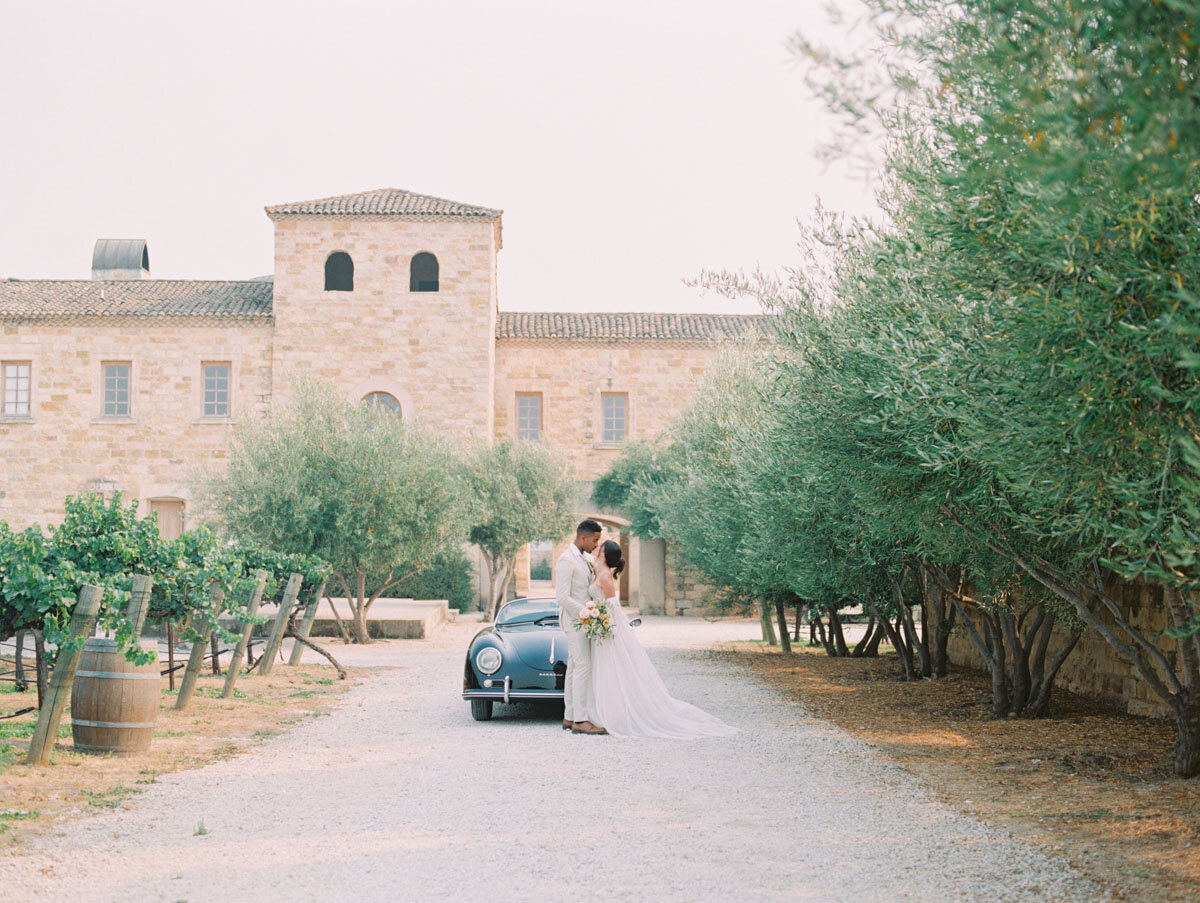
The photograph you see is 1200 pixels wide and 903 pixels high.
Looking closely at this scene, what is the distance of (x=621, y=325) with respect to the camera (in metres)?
33.8

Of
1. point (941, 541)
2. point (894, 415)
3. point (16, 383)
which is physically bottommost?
point (941, 541)

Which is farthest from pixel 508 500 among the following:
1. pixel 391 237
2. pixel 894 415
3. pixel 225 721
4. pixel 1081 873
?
pixel 1081 873

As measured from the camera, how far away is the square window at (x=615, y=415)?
33.5 m

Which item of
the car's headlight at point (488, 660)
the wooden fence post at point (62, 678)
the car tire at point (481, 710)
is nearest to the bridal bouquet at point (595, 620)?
the car's headlight at point (488, 660)

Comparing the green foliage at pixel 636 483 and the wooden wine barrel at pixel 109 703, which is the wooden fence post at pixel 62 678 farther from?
the green foliage at pixel 636 483

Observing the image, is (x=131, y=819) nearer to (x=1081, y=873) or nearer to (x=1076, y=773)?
(x=1081, y=873)

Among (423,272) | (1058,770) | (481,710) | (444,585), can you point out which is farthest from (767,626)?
(423,272)

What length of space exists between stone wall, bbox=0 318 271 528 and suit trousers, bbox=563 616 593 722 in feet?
78.4

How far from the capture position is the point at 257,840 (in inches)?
212

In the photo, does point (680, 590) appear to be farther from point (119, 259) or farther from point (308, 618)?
point (119, 259)

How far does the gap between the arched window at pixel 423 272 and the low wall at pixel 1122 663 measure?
74.2 ft

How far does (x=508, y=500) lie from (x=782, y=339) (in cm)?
1868

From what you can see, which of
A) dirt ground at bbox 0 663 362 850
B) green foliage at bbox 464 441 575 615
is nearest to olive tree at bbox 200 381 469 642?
dirt ground at bbox 0 663 362 850

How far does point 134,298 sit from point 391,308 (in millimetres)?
7084
